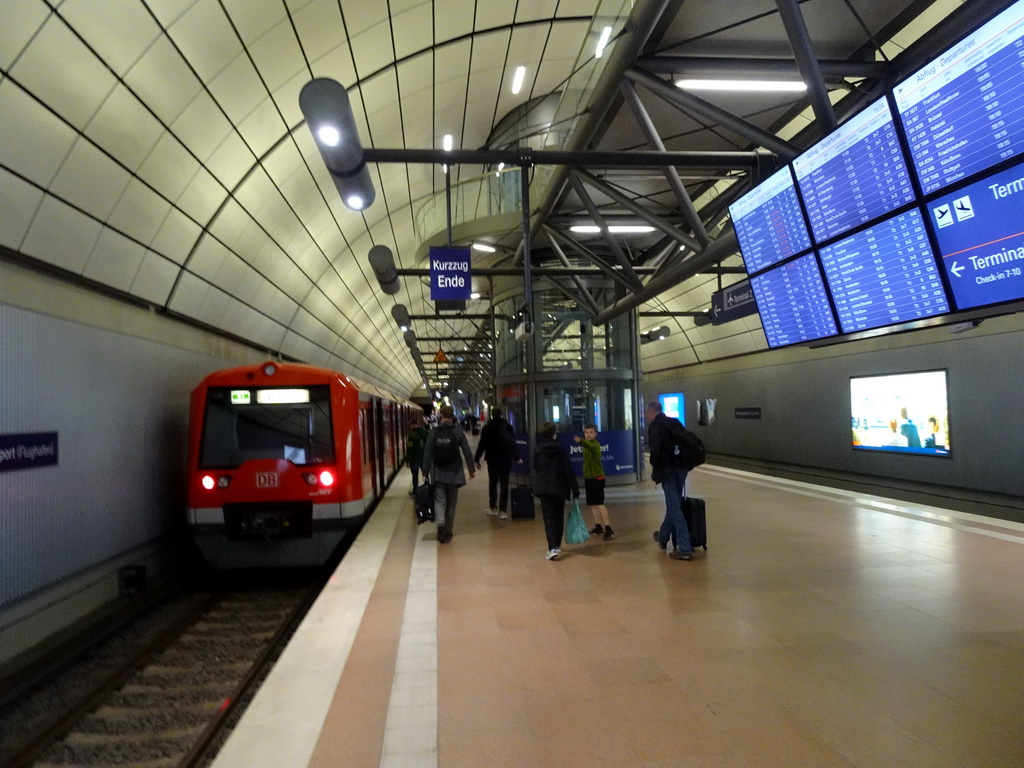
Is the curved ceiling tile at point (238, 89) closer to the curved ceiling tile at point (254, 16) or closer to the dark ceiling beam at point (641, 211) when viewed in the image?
the curved ceiling tile at point (254, 16)

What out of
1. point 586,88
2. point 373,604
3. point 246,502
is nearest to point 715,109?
point 586,88

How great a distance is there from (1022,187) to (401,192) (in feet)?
52.3

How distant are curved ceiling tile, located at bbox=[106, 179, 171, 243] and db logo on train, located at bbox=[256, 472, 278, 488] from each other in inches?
132

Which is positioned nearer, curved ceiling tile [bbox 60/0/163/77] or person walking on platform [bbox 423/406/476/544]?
curved ceiling tile [bbox 60/0/163/77]

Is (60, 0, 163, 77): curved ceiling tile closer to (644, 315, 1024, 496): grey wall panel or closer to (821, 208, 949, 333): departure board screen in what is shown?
(821, 208, 949, 333): departure board screen

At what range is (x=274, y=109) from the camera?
9180 millimetres

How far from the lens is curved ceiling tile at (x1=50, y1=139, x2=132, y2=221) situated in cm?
618

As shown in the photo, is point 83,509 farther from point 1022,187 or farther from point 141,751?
point 1022,187

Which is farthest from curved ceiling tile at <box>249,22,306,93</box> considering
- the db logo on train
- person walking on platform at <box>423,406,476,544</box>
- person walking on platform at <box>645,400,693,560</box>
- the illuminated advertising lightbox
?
the illuminated advertising lightbox

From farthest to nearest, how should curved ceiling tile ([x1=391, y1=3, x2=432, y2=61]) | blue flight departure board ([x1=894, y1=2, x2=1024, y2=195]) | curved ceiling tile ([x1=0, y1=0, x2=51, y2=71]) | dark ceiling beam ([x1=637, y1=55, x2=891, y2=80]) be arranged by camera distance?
1. curved ceiling tile ([x1=391, y1=3, x2=432, y2=61])
2. dark ceiling beam ([x1=637, y1=55, x2=891, y2=80])
3. curved ceiling tile ([x1=0, y1=0, x2=51, y2=71])
4. blue flight departure board ([x1=894, y1=2, x2=1024, y2=195])

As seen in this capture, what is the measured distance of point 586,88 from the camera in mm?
8180

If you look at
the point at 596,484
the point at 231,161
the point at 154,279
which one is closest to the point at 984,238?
the point at 596,484

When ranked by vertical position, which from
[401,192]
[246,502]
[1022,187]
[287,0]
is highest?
[401,192]

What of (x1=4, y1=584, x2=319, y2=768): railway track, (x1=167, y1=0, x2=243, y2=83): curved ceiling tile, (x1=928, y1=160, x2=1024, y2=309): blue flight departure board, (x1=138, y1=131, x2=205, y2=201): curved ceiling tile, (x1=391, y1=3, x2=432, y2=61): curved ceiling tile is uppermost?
(x1=391, y1=3, x2=432, y2=61): curved ceiling tile
